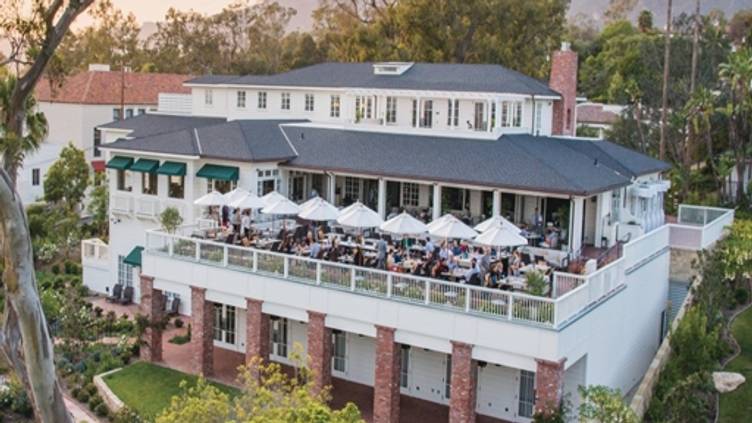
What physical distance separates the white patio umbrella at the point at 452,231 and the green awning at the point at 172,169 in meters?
12.1

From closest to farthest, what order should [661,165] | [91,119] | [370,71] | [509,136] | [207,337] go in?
1. [207,337]
2. [509,136]
3. [661,165]
4. [370,71]
5. [91,119]

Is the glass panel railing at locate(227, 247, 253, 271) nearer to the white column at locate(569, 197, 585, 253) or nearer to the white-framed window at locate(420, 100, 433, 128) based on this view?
the white column at locate(569, 197, 585, 253)

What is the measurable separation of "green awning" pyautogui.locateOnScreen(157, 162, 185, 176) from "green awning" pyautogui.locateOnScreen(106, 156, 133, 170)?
1.87m

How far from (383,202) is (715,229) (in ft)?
44.4

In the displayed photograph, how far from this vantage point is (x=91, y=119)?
59281mm

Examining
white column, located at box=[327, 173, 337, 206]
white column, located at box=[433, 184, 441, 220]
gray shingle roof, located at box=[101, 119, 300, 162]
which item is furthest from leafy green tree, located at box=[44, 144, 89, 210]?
white column, located at box=[433, 184, 441, 220]

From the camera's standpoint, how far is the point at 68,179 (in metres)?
47.5

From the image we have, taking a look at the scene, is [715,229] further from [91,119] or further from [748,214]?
[91,119]

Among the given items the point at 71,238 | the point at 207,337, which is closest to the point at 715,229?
the point at 207,337

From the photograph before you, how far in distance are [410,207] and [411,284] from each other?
9271 mm

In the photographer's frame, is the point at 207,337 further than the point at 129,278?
No

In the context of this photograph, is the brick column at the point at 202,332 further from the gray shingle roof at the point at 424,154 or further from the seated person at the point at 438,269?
the seated person at the point at 438,269

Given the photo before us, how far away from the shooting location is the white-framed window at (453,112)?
3419 cm

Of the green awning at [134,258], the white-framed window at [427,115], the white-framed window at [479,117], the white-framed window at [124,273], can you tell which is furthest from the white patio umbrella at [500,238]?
the white-framed window at [124,273]
